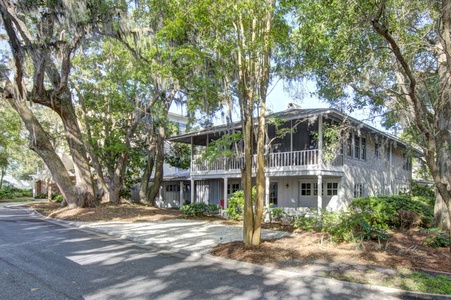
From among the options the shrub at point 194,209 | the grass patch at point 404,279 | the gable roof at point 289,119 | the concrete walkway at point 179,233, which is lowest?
the concrete walkway at point 179,233

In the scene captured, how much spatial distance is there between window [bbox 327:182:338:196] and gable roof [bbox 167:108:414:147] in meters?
3.24

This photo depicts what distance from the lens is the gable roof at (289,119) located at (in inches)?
528

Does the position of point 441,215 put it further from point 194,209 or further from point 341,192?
point 194,209

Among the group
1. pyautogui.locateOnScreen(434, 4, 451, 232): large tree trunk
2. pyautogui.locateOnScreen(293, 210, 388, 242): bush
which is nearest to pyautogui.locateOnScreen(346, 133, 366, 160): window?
pyautogui.locateOnScreen(434, 4, 451, 232): large tree trunk

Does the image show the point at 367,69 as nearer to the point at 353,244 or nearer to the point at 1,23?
the point at 353,244

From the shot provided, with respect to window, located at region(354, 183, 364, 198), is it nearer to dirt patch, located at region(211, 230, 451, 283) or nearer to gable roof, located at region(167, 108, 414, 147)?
gable roof, located at region(167, 108, 414, 147)

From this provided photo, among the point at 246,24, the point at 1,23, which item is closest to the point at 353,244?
the point at 246,24

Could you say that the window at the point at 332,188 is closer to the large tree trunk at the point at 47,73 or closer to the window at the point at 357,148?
the window at the point at 357,148

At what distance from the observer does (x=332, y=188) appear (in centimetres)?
1670

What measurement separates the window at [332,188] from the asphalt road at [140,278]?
10873mm

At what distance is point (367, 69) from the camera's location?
966cm

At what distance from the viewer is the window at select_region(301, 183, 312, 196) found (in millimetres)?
17188

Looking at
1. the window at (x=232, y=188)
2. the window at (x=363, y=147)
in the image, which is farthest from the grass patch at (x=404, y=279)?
the window at (x=232, y=188)

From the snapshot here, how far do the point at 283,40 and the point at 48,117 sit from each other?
72.1ft
